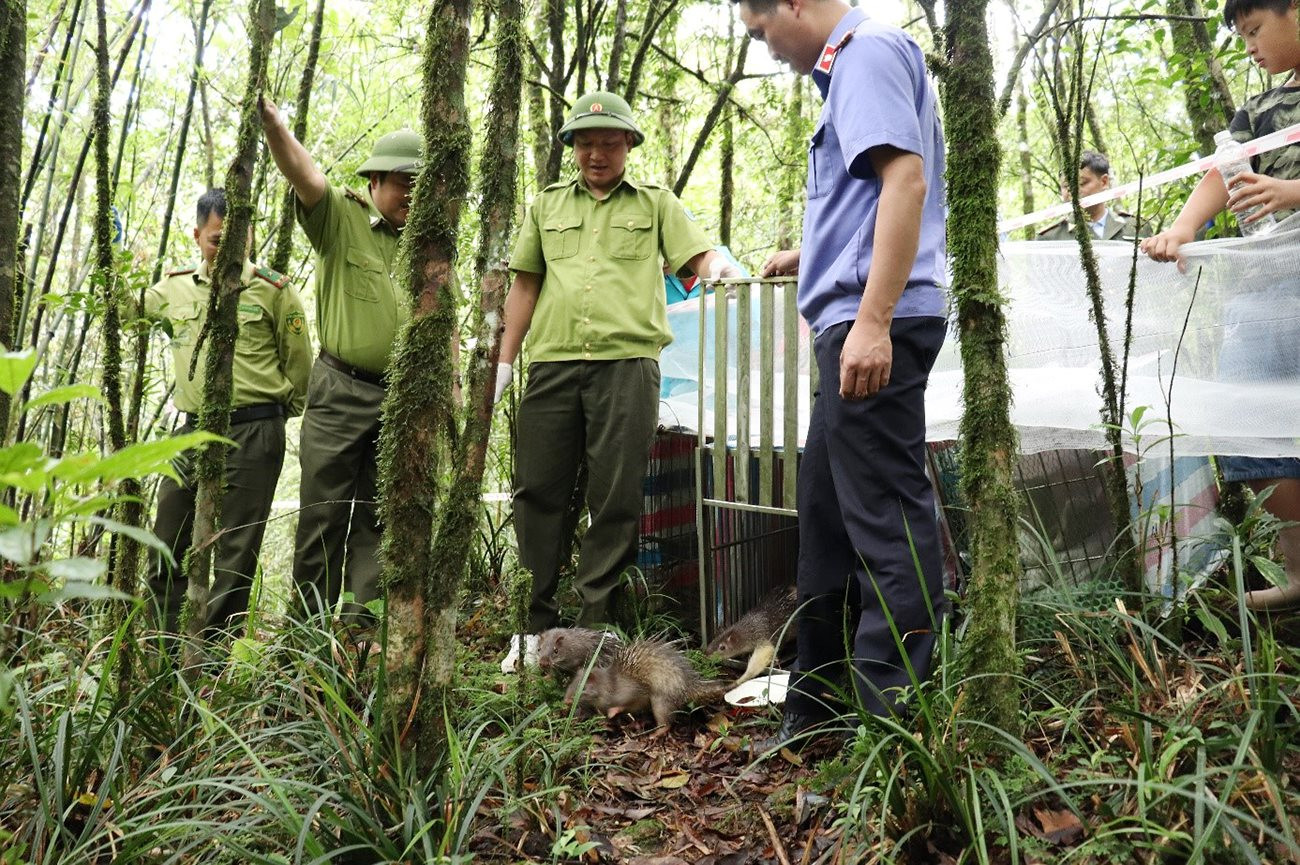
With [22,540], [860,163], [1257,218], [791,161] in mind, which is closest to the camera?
[22,540]

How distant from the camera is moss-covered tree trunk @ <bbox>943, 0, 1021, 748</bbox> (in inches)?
79.5

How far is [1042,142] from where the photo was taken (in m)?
13.8

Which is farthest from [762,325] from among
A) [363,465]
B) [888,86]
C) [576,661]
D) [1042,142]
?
[1042,142]

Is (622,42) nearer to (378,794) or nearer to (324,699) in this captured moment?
(324,699)

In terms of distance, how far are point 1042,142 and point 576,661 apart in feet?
43.1

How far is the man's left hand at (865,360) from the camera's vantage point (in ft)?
7.56

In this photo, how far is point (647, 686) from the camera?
10.6ft

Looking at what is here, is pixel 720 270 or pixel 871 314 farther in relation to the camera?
pixel 720 270

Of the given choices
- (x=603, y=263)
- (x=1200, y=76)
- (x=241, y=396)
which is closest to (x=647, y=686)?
(x=603, y=263)

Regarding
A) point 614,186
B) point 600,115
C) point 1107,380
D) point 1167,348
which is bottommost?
point 1107,380

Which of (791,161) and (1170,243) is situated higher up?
(791,161)

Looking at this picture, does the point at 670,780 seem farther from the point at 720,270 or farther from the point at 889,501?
the point at 720,270

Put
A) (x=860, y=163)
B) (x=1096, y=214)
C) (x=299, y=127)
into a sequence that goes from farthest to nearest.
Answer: (x=1096, y=214)
(x=299, y=127)
(x=860, y=163)

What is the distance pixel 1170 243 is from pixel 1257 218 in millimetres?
274
